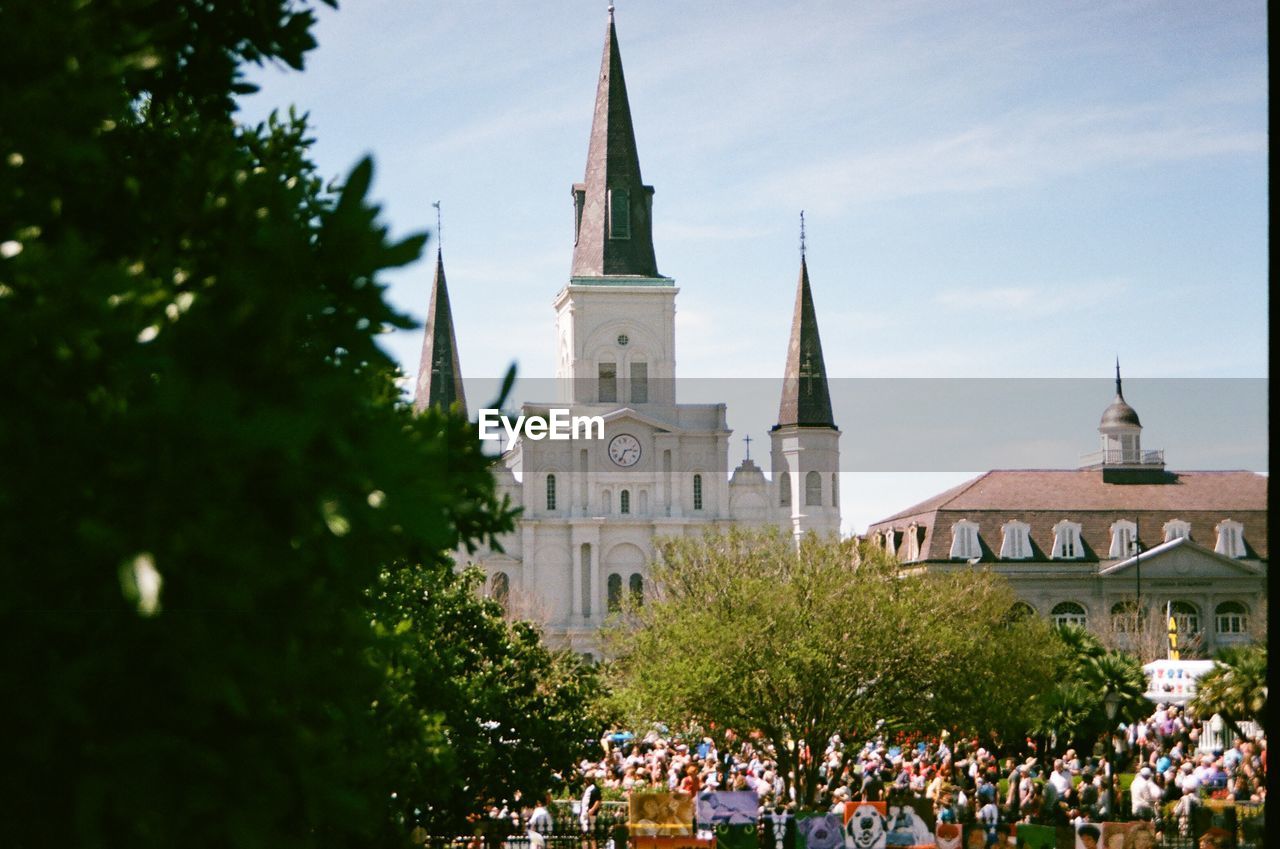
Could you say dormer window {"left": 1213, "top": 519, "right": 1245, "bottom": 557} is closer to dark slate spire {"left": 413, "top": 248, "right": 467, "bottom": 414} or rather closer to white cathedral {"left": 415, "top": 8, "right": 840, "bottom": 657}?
white cathedral {"left": 415, "top": 8, "right": 840, "bottom": 657}

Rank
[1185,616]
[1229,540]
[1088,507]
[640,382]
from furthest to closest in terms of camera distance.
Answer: [640,382] < [1088,507] < [1229,540] < [1185,616]

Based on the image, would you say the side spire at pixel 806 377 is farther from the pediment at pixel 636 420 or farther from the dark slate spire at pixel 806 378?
the pediment at pixel 636 420

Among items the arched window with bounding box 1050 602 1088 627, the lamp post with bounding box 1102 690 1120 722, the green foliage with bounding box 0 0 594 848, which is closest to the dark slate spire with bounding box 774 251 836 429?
the arched window with bounding box 1050 602 1088 627

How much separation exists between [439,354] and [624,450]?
548 inches

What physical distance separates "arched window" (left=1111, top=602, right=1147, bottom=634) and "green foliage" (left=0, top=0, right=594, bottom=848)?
64702mm

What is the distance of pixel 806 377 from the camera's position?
292 ft

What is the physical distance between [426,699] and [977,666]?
52.9 feet

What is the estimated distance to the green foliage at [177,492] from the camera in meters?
3.88

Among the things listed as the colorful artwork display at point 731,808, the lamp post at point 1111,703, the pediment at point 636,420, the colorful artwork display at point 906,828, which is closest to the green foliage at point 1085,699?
the lamp post at point 1111,703

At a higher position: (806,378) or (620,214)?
(620,214)

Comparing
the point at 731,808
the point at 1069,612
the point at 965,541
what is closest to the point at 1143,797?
the point at 731,808

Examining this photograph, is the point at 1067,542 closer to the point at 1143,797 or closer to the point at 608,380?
the point at 608,380

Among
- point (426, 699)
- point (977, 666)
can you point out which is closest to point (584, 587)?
point (977, 666)

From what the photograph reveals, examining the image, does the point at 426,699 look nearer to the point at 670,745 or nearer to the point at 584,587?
the point at 670,745
